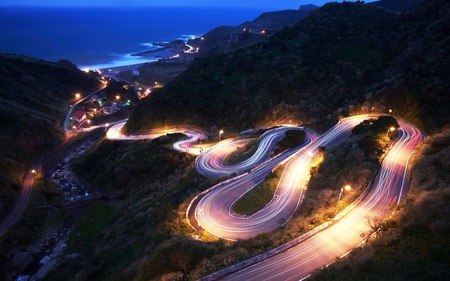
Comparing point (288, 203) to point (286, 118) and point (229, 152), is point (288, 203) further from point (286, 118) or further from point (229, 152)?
point (286, 118)

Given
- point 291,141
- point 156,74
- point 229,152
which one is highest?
point 156,74

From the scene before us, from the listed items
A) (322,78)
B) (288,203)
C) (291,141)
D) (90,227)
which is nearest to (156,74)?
(322,78)

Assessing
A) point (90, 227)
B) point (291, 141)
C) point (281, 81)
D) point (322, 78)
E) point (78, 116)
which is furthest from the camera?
point (78, 116)

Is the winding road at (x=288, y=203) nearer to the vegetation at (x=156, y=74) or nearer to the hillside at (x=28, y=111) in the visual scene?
the hillside at (x=28, y=111)

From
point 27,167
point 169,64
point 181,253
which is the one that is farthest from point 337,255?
point 169,64

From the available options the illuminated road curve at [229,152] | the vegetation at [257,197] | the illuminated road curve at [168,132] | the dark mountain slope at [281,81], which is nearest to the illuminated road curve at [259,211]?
the vegetation at [257,197]

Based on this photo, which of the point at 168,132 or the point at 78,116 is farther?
the point at 78,116

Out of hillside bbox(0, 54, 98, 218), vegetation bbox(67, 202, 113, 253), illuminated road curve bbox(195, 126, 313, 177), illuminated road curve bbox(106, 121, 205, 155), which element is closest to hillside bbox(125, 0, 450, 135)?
illuminated road curve bbox(106, 121, 205, 155)
